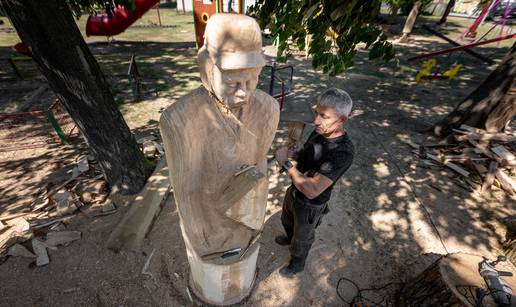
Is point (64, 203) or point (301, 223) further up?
point (301, 223)

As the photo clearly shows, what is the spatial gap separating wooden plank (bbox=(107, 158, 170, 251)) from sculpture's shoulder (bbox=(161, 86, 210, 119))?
310 cm

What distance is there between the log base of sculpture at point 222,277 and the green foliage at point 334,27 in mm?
1886

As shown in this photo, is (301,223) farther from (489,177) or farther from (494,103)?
(494,103)

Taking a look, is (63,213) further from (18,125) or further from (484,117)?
(484,117)

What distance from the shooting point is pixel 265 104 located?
1.56 metres

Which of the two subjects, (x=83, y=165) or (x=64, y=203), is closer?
(x=64, y=203)

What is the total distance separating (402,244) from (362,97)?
20.4 ft

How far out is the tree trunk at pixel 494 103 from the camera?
5.45 meters

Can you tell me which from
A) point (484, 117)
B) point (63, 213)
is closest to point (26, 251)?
point (63, 213)

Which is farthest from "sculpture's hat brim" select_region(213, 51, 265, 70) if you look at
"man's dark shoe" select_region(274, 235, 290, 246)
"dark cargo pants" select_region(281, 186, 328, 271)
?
"man's dark shoe" select_region(274, 235, 290, 246)

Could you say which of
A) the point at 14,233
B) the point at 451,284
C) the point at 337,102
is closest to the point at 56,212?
the point at 14,233

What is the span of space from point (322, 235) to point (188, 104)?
133 inches

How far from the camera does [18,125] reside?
6500 millimetres

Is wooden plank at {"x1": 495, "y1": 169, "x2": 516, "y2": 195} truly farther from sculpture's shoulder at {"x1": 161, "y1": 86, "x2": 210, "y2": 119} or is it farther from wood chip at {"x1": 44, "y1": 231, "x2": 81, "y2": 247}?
wood chip at {"x1": 44, "y1": 231, "x2": 81, "y2": 247}
